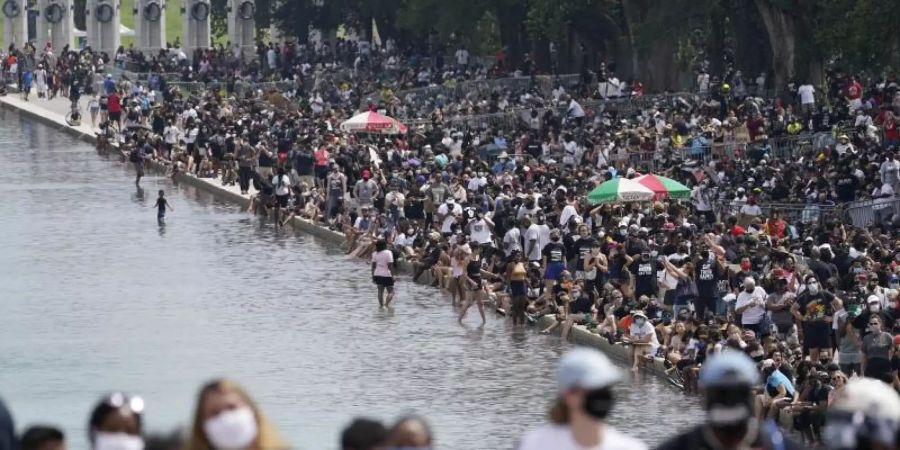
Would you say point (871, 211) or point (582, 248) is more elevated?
point (871, 211)

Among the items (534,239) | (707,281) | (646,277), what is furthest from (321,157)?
(707,281)

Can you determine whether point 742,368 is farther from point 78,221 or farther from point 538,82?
point 538,82

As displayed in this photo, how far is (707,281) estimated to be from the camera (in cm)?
3569

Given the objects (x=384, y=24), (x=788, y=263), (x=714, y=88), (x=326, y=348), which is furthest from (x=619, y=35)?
(x=788, y=263)

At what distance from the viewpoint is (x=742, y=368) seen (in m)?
9.91

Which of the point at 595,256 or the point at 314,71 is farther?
the point at 314,71

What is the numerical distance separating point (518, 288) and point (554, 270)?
61 cm

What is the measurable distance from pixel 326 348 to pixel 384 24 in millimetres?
49623

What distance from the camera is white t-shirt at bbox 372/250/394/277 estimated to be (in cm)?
4350

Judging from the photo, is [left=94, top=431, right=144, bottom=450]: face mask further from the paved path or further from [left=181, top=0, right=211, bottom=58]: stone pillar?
[left=181, top=0, right=211, bottom=58]: stone pillar

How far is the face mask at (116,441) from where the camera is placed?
35.2 feet

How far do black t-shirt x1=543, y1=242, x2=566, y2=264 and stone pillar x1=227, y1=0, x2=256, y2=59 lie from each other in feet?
200

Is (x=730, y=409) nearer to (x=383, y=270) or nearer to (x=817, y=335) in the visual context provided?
(x=817, y=335)

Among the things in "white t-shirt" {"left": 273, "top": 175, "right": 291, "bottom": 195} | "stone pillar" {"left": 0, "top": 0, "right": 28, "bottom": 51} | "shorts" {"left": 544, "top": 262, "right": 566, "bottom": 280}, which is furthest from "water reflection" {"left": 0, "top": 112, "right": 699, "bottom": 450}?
"stone pillar" {"left": 0, "top": 0, "right": 28, "bottom": 51}
